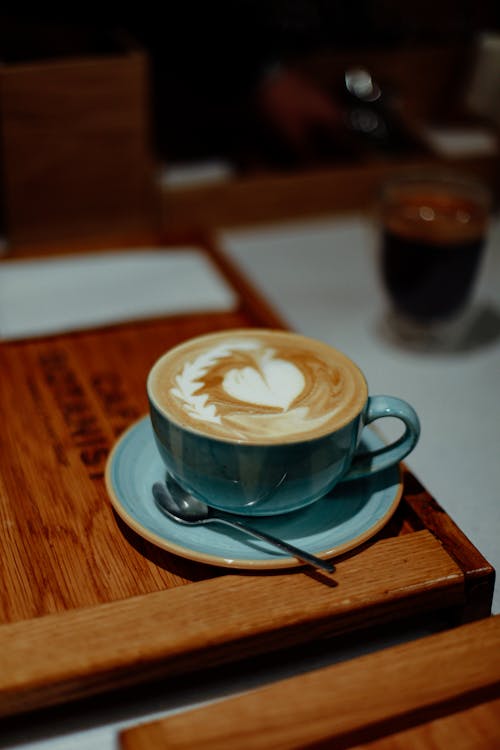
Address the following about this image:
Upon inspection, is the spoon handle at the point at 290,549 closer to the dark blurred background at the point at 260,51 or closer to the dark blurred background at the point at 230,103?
the dark blurred background at the point at 230,103

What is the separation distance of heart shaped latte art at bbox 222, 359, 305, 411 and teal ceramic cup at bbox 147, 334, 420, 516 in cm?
5

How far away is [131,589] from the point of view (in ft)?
1.84

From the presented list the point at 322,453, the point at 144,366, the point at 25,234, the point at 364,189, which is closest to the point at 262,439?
the point at 322,453

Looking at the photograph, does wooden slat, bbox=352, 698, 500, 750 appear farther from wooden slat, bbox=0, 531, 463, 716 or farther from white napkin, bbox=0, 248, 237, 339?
white napkin, bbox=0, 248, 237, 339

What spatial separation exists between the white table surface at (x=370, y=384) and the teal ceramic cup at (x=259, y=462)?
0.37 ft

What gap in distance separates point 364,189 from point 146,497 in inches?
31.4

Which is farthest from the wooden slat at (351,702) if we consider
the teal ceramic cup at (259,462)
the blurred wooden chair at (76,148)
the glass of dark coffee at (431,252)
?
the blurred wooden chair at (76,148)

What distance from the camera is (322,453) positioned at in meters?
0.56

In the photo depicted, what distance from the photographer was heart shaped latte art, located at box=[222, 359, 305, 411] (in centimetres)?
61

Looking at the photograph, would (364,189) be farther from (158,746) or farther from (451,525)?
(158,746)

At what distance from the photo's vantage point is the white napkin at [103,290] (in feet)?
3.04

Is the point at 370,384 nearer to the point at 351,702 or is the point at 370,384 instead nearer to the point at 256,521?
the point at 256,521

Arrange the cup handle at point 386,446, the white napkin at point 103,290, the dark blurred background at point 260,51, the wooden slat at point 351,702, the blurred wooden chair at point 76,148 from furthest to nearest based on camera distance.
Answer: the dark blurred background at point 260,51, the blurred wooden chair at point 76,148, the white napkin at point 103,290, the cup handle at point 386,446, the wooden slat at point 351,702

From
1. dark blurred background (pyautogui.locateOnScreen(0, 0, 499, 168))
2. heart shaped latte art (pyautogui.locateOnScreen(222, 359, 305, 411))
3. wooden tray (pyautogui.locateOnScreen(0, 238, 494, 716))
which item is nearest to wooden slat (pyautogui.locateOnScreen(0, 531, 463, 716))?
wooden tray (pyautogui.locateOnScreen(0, 238, 494, 716))
